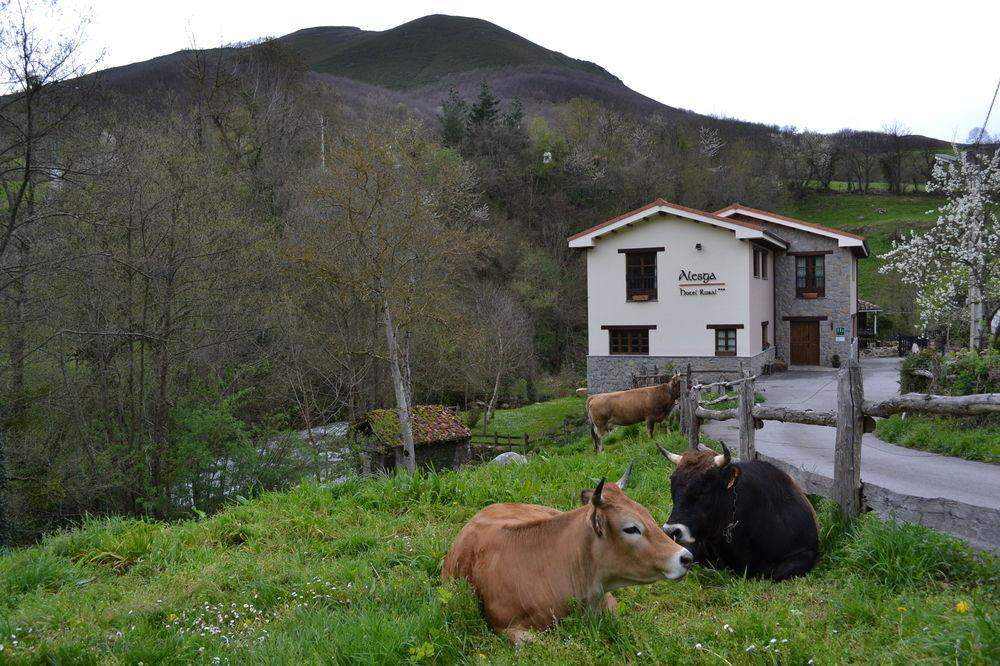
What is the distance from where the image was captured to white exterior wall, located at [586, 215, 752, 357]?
2816 cm

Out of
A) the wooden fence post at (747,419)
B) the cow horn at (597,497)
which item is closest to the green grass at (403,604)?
the cow horn at (597,497)

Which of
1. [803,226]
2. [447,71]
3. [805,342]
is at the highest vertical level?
[447,71]

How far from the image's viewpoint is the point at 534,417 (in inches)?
1289

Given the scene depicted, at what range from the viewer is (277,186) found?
3125 cm

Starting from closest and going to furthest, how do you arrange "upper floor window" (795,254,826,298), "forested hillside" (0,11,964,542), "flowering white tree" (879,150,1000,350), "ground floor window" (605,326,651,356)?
"forested hillside" (0,11,964,542) < "flowering white tree" (879,150,1000,350) < "ground floor window" (605,326,651,356) < "upper floor window" (795,254,826,298)

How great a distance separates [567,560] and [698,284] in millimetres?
25454

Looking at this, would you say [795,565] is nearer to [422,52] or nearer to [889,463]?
[889,463]

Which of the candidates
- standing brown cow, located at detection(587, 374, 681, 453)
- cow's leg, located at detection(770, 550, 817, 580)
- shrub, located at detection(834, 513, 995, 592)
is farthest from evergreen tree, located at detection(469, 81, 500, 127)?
shrub, located at detection(834, 513, 995, 592)

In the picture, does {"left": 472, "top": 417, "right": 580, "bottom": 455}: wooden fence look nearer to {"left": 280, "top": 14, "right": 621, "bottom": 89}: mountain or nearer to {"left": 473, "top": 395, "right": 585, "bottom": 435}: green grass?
{"left": 473, "top": 395, "right": 585, "bottom": 435}: green grass

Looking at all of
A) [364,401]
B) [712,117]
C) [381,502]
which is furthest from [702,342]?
[712,117]

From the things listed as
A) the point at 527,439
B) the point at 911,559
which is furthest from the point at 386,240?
the point at 911,559

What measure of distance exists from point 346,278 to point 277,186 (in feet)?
39.7

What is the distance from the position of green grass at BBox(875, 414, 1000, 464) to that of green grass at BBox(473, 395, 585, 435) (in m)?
16.3

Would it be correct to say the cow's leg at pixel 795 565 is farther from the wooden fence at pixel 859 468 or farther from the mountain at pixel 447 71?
the mountain at pixel 447 71
